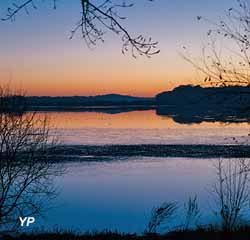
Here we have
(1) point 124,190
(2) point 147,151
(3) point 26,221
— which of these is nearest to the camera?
(3) point 26,221

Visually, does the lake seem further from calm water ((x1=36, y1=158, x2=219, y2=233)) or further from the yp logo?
the yp logo

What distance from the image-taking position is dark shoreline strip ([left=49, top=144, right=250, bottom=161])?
94.9 feet

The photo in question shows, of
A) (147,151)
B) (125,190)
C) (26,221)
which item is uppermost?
(147,151)

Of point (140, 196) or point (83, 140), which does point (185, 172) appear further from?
point (83, 140)

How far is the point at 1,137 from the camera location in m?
15.7

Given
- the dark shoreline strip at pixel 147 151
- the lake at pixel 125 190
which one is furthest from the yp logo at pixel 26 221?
the dark shoreline strip at pixel 147 151

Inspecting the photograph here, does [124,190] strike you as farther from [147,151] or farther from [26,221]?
[147,151]

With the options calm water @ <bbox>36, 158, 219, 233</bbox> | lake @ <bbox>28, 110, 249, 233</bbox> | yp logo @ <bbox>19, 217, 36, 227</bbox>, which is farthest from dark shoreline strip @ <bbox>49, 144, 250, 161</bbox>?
yp logo @ <bbox>19, 217, 36, 227</bbox>

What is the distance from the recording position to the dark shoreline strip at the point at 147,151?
28938 millimetres

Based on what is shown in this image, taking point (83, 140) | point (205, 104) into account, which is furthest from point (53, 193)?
point (83, 140)

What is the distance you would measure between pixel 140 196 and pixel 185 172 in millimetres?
5014

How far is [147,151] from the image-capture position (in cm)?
3128

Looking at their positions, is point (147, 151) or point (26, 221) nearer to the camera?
point (26, 221)

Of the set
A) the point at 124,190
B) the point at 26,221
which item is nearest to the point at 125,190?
A: the point at 124,190
